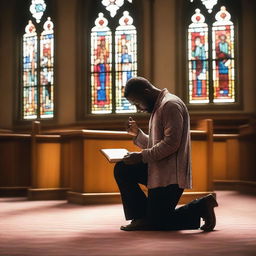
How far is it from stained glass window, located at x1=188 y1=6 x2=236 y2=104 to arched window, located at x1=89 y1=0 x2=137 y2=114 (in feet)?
4.23

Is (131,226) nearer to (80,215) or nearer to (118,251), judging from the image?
(118,251)

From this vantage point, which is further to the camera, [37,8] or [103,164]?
[37,8]

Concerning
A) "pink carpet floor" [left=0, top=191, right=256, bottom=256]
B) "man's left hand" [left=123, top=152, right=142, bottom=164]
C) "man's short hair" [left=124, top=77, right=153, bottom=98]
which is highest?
"man's short hair" [left=124, top=77, right=153, bottom=98]

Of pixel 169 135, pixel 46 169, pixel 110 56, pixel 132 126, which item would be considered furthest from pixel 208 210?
pixel 110 56

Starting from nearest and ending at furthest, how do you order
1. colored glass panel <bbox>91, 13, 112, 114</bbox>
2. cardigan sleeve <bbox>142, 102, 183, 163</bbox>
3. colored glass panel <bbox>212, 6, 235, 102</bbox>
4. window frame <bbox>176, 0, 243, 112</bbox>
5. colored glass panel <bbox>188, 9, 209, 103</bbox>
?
cardigan sleeve <bbox>142, 102, 183, 163</bbox>, window frame <bbox>176, 0, 243, 112</bbox>, colored glass panel <bbox>212, 6, 235, 102</bbox>, colored glass panel <bbox>188, 9, 209, 103</bbox>, colored glass panel <bbox>91, 13, 112, 114</bbox>

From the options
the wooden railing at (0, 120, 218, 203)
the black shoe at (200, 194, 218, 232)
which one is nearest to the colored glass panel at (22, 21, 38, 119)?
the wooden railing at (0, 120, 218, 203)

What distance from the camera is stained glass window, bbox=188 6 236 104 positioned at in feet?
37.1

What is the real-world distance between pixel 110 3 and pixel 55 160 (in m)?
5.38

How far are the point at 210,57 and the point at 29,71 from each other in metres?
3.93

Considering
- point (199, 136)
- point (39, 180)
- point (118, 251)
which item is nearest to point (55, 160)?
point (39, 180)

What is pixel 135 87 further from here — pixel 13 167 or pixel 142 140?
pixel 13 167

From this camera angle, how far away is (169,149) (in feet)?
12.6

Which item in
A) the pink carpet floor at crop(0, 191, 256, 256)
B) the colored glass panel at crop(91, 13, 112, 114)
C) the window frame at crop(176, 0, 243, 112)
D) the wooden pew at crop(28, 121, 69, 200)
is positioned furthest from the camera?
the colored glass panel at crop(91, 13, 112, 114)

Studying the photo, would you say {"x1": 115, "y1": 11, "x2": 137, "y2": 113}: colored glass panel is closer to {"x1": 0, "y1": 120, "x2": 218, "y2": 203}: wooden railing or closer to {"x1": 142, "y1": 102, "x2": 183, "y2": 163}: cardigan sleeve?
{"x1": 0, "y1": 120, "x2": 218, "y2": 203}: wooden railing
